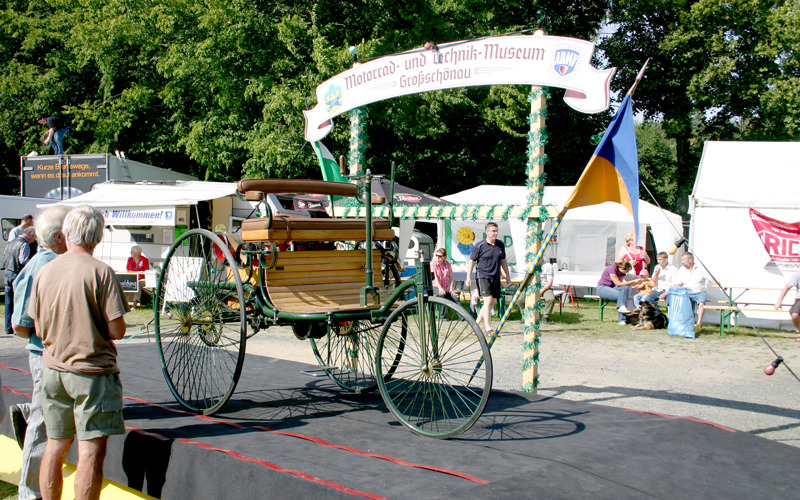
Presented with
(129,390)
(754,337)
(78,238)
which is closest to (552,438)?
(78,238)

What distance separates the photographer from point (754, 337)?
12.4 m

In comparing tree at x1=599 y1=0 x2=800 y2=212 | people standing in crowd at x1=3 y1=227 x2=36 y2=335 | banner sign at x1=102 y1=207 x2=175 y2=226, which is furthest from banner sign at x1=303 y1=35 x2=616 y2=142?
tree at x1=599 y1=0 x2=800 y2=212

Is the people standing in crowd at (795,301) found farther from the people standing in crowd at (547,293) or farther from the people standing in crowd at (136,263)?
the people standing in crowd at (136,263)

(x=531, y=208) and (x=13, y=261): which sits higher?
(x=531, y=208)

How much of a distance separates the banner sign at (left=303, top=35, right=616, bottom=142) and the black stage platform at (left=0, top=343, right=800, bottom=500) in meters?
2.59

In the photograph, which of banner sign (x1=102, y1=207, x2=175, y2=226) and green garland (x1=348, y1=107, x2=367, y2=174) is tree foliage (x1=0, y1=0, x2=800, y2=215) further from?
green garland (x1=348, y1=107, x2=367, y2=174)

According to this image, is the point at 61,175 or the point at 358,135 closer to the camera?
the point at 358,135

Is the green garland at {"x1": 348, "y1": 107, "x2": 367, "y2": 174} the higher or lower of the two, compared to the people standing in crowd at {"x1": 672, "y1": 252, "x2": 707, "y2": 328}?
higher

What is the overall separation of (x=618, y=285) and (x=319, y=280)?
1036cm

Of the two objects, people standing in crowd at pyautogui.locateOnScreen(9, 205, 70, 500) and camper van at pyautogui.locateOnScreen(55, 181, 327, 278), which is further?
camper van at pyautogui.locateOnScreen(55, 181, 327, 278)

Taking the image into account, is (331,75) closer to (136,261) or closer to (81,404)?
(136,261)

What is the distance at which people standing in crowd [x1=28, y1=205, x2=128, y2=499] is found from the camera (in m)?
3.45

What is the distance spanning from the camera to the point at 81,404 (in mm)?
3467

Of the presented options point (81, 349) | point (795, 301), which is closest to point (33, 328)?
point (81, 349)
